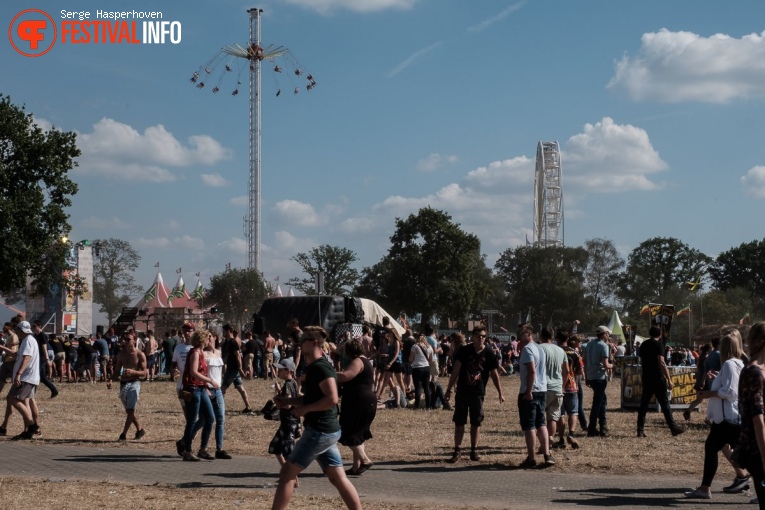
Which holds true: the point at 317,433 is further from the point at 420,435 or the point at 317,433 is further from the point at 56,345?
the point at 56,345

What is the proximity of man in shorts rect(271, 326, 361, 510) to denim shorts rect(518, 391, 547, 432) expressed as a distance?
14.8ft

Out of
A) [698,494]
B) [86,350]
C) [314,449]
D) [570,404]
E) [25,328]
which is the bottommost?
[698,494]

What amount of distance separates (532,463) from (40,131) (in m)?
34.3

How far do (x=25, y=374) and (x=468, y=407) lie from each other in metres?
6.72

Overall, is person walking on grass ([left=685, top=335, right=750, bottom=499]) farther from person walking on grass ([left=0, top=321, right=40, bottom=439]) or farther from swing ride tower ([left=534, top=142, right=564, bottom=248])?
swing ride tower ([left=534, top=142, right=564, bottom=248])

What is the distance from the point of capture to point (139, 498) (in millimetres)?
9656

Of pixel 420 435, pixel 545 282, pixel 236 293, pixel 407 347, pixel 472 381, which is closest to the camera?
pixel 472 381

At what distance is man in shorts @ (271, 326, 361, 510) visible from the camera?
7.38 m

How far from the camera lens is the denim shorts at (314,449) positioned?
7410 mm

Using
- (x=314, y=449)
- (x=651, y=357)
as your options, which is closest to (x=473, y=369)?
(x=651, y=357)

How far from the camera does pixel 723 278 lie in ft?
397

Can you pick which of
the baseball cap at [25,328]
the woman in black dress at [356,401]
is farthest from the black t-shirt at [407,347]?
the woman in black dress at [356,401]

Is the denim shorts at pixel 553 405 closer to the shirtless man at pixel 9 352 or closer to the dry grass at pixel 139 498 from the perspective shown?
the dry grass at pixel 139 498

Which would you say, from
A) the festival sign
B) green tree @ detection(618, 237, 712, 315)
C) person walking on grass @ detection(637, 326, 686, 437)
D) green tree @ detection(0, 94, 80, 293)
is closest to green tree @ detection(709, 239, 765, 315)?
green tree @ detection(618, 237, 712, 315)
